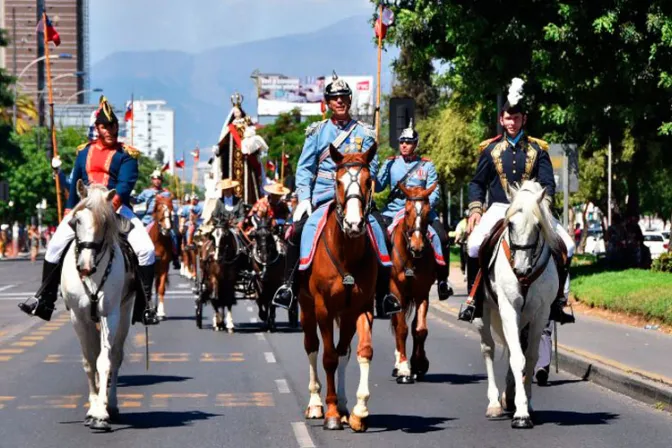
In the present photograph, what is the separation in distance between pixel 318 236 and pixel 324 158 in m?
0.88

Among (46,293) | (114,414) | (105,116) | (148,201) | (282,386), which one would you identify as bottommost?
(282,386)

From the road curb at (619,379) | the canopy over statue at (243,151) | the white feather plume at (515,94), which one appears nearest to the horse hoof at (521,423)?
the road curb at (619,379)

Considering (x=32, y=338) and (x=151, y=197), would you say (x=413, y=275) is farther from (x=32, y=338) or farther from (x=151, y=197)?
(x=151, y=197)

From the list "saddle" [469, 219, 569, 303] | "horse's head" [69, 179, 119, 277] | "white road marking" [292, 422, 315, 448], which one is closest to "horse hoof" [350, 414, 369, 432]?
"white road marking" [292, 422, 315, 448]

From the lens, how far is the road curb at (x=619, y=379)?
47.4 feet

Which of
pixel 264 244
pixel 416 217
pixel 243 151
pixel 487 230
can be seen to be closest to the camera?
pixel 487 230

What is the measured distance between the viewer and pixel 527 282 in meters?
12.9

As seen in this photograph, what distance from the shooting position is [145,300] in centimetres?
1418

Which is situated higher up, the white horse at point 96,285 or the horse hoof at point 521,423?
the white horse at point 96,285

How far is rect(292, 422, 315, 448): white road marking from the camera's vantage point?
11930mm

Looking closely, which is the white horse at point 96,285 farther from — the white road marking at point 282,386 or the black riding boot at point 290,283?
the white road marking at point 282,386

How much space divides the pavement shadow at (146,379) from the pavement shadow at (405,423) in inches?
155

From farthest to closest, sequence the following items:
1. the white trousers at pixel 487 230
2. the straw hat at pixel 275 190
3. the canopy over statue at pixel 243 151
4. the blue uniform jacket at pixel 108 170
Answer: the canopy over statue at pixel 243 151 → the straw hat at pixel 275 190 → the blue uniform jacket at pixel 108 170 → the white trousers at pixel 487 230

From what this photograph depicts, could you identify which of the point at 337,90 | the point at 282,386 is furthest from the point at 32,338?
the point at 337,90
